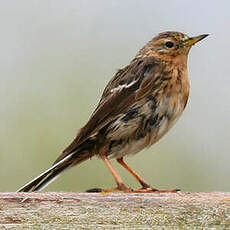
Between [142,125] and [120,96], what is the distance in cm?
40

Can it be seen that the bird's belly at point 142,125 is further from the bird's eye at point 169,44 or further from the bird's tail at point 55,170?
the bird's eye at point 169,44

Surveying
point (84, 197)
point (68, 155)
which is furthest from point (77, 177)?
point (84, 197)

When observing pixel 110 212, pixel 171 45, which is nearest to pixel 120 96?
pixel 171 45

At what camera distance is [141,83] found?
21.6ft

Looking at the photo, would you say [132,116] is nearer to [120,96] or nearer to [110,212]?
[120,96]

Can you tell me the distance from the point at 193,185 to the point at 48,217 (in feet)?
14.1

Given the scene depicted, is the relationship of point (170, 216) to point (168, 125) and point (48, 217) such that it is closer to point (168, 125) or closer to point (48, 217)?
point (48, 217)

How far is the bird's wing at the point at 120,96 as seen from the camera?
6531 millimetres

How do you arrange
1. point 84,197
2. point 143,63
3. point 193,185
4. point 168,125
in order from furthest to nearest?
point 193,185, point 143,63, point 168,125, point 84,197

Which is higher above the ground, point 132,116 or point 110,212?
point 132,116

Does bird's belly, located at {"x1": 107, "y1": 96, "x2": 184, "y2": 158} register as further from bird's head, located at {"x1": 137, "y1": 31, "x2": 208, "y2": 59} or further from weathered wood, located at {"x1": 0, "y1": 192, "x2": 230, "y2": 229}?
weathered wood, located at {"x1": 0, "y1": 192, "x2": 230, "y2": 229}

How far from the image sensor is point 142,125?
6.41 metres

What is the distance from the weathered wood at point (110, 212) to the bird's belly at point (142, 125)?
9.04 feet

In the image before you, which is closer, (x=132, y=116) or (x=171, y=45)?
(x=132, y=116)
